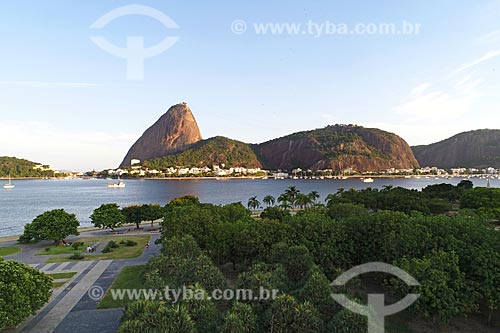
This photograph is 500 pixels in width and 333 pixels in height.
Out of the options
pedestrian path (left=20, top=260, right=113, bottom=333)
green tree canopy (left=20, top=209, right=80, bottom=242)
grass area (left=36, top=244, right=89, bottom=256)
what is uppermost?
green tree canopy (left=20, top=209, right=80, bottom=242)

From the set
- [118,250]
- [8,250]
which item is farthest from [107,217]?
[118,250]

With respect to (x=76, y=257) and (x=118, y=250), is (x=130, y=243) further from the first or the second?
(x=76, y=257)

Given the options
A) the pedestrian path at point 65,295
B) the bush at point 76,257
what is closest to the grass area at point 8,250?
the bush at point 76,257

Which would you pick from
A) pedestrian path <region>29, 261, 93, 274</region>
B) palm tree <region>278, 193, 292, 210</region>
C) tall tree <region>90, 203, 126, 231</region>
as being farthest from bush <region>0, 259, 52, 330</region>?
palm tree <region>278, 193, 292, 210</region>

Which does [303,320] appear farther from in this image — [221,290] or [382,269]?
[382,269]

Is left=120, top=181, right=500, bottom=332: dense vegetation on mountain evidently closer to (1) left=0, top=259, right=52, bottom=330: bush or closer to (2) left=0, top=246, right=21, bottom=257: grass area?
(1) left=0, top=259, right=52, bottom=330: bush

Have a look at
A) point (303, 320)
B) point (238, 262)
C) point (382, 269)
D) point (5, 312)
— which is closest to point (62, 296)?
point (5, 312)
